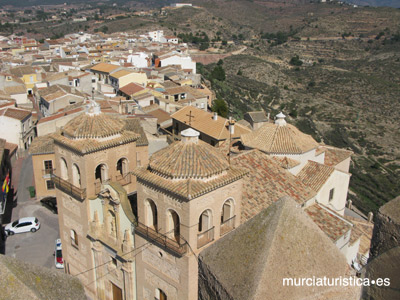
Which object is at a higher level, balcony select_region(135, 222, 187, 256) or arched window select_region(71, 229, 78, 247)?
balcony select_region(135, 222, 187, 256)

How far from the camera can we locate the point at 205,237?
42.5ft

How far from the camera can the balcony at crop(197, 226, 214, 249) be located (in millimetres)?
12704

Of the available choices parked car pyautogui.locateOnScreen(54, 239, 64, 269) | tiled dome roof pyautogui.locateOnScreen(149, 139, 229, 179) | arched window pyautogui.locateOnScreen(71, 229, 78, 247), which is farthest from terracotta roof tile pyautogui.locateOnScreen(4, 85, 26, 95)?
tiled dome roof pyautogui.locateOnScreen(149, 139, 229, 179)

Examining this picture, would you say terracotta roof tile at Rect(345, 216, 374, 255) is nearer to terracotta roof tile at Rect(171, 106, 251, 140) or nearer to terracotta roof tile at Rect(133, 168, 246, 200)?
terracotta roof tile at Rect(133, 168, 246, 200)

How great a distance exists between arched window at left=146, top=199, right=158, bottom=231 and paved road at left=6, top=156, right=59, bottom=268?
28.3 feet

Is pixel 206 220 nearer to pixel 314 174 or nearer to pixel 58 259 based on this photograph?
pixel 314 174

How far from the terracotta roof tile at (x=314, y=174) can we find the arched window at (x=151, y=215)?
757 cm

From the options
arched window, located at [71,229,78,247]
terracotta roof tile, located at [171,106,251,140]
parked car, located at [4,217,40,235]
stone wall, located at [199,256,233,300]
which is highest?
stone wall, located at [199,256,233,300]

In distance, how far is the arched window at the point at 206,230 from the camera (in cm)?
1275

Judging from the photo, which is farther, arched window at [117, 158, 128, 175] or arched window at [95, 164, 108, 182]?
arched window at [117, 158, 128, 175]

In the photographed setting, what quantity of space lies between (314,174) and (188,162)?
8.53 metres

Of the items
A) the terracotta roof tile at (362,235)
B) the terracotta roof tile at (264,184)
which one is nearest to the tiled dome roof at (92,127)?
the terracotta roof tile at (264,184)

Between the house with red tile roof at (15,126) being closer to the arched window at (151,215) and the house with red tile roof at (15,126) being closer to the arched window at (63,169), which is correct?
the arched window at (63,169)

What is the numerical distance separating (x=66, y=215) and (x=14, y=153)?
73.3ft
